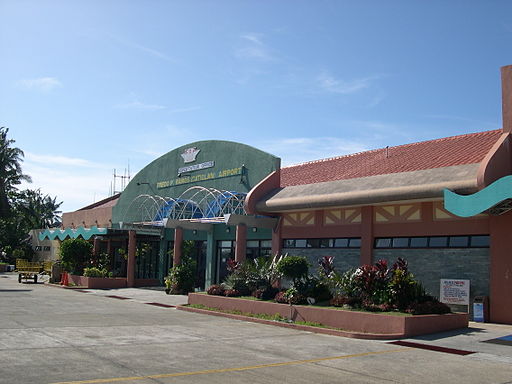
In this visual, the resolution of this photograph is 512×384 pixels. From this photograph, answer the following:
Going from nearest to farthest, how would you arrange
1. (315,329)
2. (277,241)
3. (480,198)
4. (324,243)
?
(315,329)
(480,198)
(324,243)
(277,241)

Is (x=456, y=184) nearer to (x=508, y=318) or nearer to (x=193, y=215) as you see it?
(x=508, y=318)

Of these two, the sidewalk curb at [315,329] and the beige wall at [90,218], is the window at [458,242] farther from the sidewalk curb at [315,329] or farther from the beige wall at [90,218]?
the beige wall at [90,218]

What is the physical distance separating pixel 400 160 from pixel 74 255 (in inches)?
1008

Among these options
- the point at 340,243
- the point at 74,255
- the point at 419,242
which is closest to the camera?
the point at 419,242

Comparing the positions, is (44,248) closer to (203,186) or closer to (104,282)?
(104,282)

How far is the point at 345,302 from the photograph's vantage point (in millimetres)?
18500

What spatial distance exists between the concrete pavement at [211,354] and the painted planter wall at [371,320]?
483 mm

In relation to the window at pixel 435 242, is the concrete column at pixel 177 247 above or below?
below

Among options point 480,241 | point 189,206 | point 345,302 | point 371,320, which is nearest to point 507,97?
point 480,241

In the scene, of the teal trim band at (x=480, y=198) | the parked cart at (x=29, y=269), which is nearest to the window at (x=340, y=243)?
the teal trim band at (x=480, y=198)

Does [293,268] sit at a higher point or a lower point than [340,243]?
lower

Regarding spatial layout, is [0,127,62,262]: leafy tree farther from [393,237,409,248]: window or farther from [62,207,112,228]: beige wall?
[393,237,409,248]: window

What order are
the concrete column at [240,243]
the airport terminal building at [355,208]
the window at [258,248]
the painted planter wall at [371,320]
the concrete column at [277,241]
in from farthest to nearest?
the window at [258,248]
the concrete column at [277,241]
the concrete column at [240,243]
the airport terminal building at [355,208]
the painted planter wall at [371,320]

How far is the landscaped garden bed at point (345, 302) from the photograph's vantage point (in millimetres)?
16812
